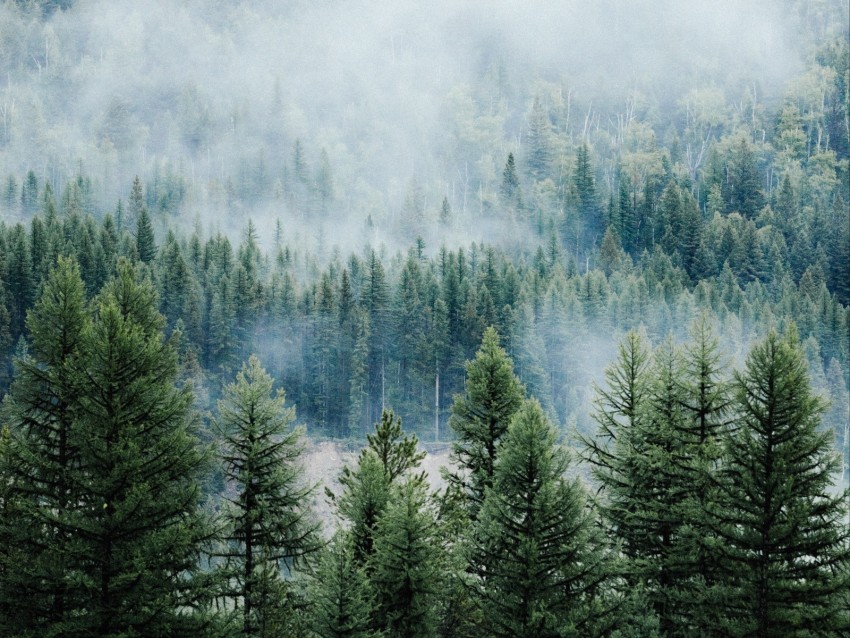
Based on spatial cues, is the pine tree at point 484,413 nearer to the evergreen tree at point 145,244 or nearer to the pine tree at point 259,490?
the pine tree at point 259,490

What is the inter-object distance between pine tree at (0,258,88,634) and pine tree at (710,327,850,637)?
564 inches

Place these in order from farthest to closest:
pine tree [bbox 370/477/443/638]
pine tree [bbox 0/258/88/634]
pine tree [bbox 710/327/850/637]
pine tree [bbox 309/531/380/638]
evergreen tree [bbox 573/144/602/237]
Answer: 1. evergreen tree [bbox 573/144/602/237]
2. pine tree [bbox 370/477/443/638]
3. pine tree [bbox 309/531/380/638]
4. pine tree [bbox 710/327/850/637]
5. pine tree [bbox 0/258/88/634]

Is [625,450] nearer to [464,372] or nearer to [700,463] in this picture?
[700,463]

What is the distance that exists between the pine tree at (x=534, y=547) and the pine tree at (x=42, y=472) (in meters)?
9.64

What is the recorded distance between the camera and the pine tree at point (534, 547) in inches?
722

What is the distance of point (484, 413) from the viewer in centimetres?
2575

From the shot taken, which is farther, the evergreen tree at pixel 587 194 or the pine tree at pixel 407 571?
the evergreen tree at pixel 587 194

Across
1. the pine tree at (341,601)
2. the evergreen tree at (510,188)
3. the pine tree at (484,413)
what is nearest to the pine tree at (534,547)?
the pine tree at (341,601)

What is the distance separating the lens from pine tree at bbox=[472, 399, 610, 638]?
18.3m

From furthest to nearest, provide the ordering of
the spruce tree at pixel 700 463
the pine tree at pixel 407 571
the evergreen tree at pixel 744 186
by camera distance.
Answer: the evergreen tree at pixel 744 186
the pine tree at pixel 407 571
the spruce tree at pixel 700 463

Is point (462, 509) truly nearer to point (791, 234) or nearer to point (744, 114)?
point (791, 234)

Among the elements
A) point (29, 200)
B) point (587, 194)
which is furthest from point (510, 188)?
point (29, 200)

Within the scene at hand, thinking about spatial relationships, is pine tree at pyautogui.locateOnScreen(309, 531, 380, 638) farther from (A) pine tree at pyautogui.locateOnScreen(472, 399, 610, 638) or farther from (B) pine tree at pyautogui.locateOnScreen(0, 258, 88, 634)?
(B) pine tree at pyautogui.locateOnScreen(0, 258, 88, 634)

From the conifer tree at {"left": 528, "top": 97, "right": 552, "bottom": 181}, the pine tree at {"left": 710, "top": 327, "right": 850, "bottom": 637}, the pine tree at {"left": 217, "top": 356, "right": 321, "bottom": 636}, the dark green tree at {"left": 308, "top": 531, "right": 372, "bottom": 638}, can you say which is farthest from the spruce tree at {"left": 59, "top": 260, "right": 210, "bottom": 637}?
the conifer tree at {"left": 528, "top": 97, "right": 552, "bottom": 181}
